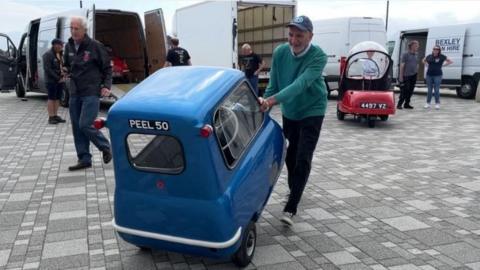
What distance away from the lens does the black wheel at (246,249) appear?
3262 millimetres

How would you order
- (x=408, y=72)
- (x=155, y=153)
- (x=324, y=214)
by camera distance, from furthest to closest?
(x=408, y=72) → (x=324, y=214) → (x=155, y=153)

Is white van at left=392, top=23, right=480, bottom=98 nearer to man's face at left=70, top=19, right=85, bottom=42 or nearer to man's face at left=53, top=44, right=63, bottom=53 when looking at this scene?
man's face at left=53, top=44, right=63, bottom=53

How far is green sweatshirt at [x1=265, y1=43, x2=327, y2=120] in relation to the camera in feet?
12.5

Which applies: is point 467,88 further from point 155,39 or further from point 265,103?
point 265,103

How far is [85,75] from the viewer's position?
222 inches

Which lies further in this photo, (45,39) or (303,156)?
(45,39)

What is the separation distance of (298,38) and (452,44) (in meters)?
13.5

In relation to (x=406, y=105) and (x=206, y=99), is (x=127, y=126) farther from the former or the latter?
(x=406, y=105)

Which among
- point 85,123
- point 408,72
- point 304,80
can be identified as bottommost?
point 85,123

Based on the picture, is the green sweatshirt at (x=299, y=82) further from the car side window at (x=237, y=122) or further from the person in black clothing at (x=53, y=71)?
the person in black clothing at (x=53, y=71)

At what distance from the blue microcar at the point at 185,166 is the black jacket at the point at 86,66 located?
259 centimetres

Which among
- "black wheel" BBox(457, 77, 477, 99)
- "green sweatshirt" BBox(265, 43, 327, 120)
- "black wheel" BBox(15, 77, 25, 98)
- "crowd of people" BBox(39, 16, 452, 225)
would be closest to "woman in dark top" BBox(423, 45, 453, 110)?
"black wheel" BBox(457, 77, 477, 99)

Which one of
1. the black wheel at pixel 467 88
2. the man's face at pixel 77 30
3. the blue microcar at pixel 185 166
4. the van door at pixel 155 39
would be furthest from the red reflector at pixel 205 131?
the black wheel at pixel 467 88

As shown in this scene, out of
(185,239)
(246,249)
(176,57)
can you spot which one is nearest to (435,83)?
(176,57)
